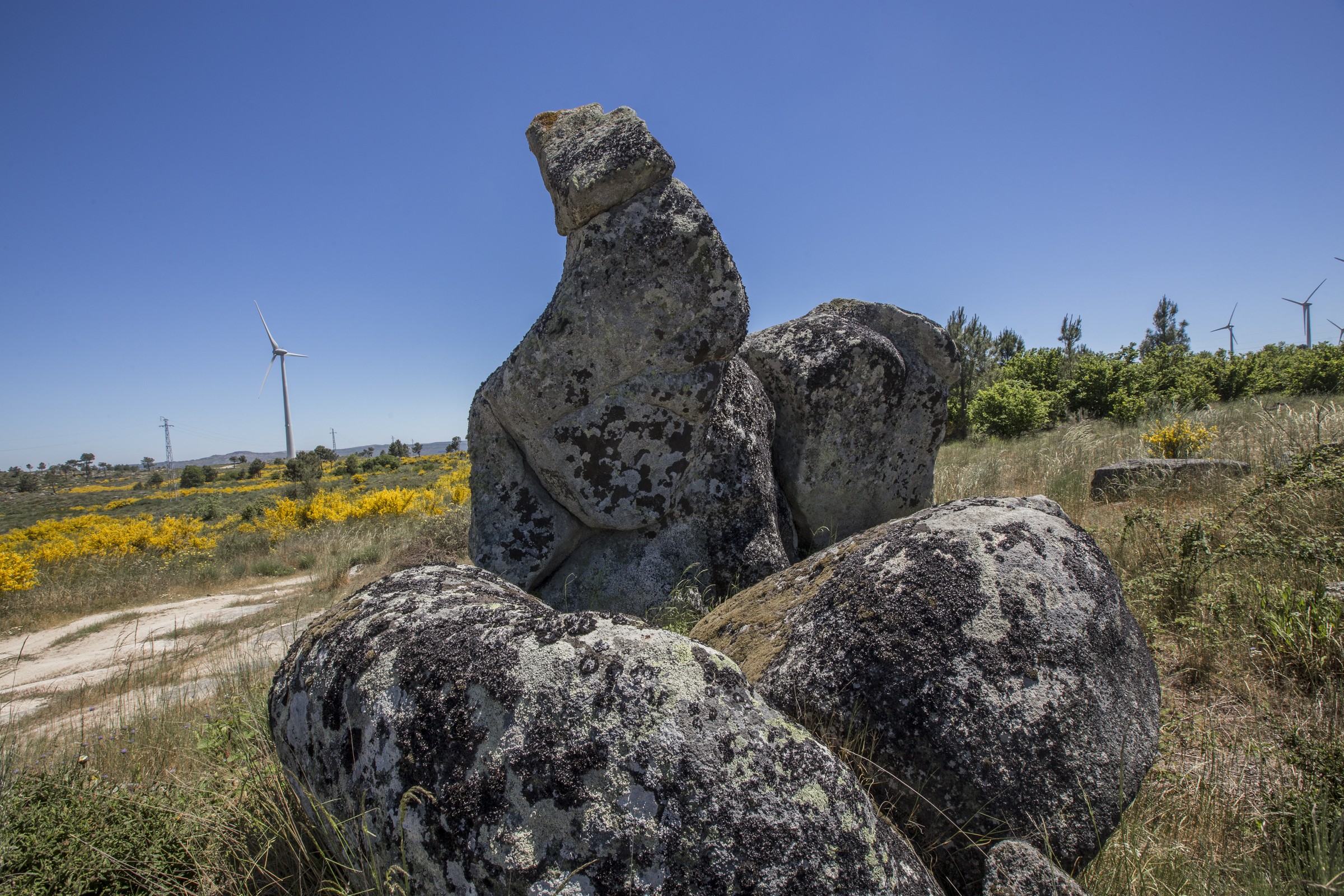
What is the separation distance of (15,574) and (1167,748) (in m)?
15.6

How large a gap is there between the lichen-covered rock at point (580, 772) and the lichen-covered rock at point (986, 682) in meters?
0.34

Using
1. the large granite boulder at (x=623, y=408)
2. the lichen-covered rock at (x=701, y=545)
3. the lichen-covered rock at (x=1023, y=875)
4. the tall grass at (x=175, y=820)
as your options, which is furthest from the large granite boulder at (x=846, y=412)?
the tall grass at (x=175, y=820)

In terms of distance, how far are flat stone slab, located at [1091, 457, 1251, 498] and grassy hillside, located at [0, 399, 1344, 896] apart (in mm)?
182

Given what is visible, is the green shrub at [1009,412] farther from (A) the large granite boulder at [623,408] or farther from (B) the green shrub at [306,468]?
(B) the green shrub at [306,468]

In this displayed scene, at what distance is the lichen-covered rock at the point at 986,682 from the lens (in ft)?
5.55

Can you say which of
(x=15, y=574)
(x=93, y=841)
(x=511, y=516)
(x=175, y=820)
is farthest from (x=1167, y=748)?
(x=15, y=574)

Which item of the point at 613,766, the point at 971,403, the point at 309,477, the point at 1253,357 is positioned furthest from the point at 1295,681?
the point at 309,477

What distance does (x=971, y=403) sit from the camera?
1898 cm

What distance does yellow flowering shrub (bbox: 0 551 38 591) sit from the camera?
1062 cm

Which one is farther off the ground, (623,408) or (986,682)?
(623,408)

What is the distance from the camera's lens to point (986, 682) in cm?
175

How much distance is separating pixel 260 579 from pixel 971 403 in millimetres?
18488

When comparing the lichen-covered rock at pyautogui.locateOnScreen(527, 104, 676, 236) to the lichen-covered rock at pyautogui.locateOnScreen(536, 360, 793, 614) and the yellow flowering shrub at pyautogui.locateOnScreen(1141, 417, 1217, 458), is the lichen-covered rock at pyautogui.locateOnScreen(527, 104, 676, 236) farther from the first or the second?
the yellow flowering shrub at pyautogui.locateOnScreen(1141, 417, 1217, 458)

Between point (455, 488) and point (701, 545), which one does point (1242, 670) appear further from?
point (455, 488)
